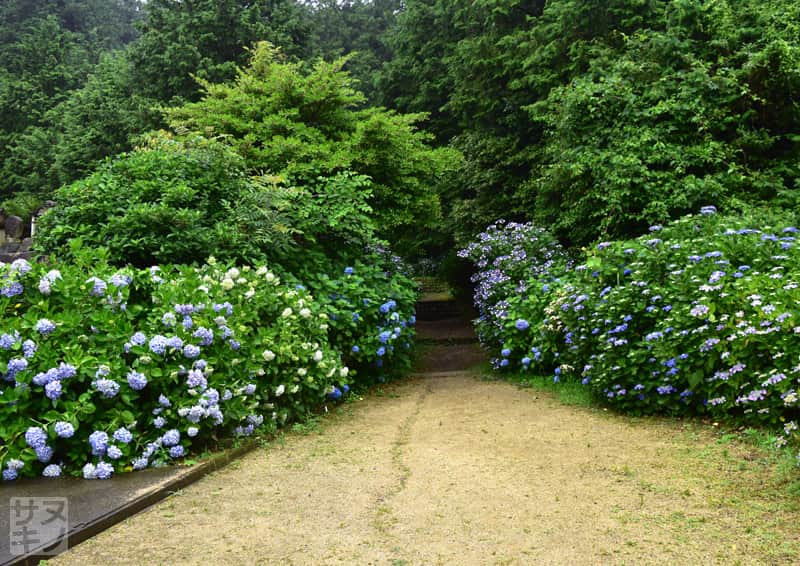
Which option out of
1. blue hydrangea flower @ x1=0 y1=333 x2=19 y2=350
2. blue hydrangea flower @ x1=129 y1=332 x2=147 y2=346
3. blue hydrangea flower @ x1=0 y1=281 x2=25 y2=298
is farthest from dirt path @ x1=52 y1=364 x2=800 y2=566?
blue hydrangea flower @ x1=0 y1=281 x2=25 y2=298

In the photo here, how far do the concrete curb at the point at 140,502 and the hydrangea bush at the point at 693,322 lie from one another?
292cm

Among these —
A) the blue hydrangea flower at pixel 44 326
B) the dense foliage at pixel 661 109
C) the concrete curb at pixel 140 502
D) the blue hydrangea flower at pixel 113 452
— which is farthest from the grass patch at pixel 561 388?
the blue hydrangea flower at pixel 44 326

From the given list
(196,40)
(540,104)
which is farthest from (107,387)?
(196,40)

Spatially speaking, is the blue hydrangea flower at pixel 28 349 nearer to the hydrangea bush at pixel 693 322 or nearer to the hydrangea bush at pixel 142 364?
the hydrangea bush at pixel 142 364

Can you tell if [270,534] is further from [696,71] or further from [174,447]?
[696,71]

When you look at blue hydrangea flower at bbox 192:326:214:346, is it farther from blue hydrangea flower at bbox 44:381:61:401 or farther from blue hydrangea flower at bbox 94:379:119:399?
blue hydrangea flower at bbox 44:381:61:401

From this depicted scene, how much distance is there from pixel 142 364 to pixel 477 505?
2.00 metres

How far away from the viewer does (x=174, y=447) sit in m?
3.66

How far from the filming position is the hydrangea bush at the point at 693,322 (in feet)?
13.5

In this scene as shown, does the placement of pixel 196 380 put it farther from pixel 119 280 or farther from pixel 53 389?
pixel 119 280

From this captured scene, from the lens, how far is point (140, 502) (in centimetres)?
311

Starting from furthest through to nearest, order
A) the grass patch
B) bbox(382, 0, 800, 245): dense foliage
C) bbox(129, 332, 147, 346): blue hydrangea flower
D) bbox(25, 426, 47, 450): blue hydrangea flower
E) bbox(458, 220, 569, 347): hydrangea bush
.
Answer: bbox(458, 220, 569, 347): hydrangea bush, bbox(382, 0, 800, 245): dense foliage, the grass patch, bbox(129, 332, 147, 346): blue hydrangea flower, bbox(25, 426, 47, 450): blue hydrangea flower

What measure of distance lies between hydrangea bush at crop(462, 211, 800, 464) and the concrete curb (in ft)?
9.59

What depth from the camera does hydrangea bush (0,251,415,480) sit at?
3.40 metres
